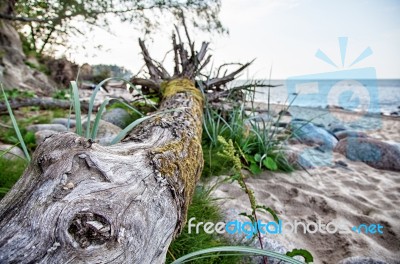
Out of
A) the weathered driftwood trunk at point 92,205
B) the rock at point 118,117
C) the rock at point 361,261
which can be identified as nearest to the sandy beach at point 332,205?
the rock at point 361,261

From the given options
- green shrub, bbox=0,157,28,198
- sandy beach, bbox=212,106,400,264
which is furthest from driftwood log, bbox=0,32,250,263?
green shrub, bbox=0,157,28,198

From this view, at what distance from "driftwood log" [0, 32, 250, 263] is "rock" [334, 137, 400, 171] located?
10.7 ft

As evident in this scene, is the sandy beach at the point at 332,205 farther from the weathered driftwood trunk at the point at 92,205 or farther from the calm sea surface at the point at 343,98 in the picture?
the calm sea surface at the point at 343,98

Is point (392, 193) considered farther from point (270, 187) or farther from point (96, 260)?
point (96, 260)

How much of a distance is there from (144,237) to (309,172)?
2.48 metres

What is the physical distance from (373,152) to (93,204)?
3.87 metres

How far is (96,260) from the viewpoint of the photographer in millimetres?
624

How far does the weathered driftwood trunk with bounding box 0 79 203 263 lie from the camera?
60cm

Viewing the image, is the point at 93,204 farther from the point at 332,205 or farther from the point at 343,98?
the point at 343,98

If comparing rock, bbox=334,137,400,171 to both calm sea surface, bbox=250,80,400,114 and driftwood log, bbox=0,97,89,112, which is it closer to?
calm sea surface, bbox=250,80,400,114

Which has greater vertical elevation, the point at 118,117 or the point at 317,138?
the point at 118,117

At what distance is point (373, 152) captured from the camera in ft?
11.2

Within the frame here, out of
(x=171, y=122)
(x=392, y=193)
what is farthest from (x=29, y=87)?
(x=392, y=193)

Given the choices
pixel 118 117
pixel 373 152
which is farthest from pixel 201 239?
pixel 373 152
